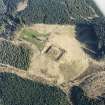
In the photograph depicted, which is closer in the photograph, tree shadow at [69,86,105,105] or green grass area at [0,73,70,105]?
tree shadow at [69,86,105,105]

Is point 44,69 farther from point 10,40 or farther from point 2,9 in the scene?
point 2,9

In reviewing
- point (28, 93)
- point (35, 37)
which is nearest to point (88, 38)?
point (35, 37)

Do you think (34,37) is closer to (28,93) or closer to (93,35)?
(93,35)

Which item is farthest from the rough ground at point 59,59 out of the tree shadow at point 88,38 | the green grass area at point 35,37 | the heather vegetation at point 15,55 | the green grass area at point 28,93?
the green grass area at point 28,93

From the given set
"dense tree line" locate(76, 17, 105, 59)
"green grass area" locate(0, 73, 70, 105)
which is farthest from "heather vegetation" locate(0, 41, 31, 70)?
"dense tree line" locate(76, 17, 105, 59)

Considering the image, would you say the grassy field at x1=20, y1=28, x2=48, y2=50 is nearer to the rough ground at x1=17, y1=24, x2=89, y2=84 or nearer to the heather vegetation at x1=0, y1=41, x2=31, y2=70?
the rough ground at x1=17, y1=24, x2=89, y2=84
